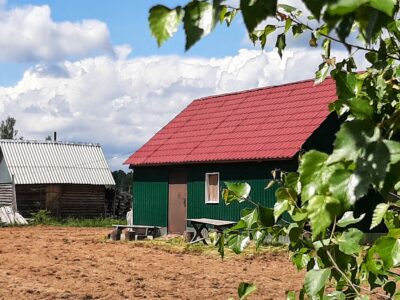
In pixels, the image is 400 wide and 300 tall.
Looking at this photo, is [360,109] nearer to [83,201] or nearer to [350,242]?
[350,242]

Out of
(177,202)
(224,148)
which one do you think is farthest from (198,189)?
(224,148)

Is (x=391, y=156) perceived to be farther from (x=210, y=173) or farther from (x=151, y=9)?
(x=210, y=173)

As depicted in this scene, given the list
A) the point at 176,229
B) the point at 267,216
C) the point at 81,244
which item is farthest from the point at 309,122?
the point at 267,216

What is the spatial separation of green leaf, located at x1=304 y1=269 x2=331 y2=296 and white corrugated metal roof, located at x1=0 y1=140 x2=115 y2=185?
32.9 m

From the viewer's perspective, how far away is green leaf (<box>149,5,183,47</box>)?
1.03 m

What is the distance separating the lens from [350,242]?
188 cm

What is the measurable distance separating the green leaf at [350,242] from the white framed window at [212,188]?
63.2ft

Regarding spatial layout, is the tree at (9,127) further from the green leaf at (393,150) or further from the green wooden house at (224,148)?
the green leaf at (393,150)

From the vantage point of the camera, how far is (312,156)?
1183mm

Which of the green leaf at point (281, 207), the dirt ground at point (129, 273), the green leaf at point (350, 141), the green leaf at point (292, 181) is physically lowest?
the dirt ground at point (129, 273)

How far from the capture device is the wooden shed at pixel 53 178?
33594 millimetres

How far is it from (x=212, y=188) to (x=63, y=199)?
15170 mm

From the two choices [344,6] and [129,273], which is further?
[129,273]

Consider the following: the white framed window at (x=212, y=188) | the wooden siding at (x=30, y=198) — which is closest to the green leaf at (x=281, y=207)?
the white framed window at (x=212, y=188)
